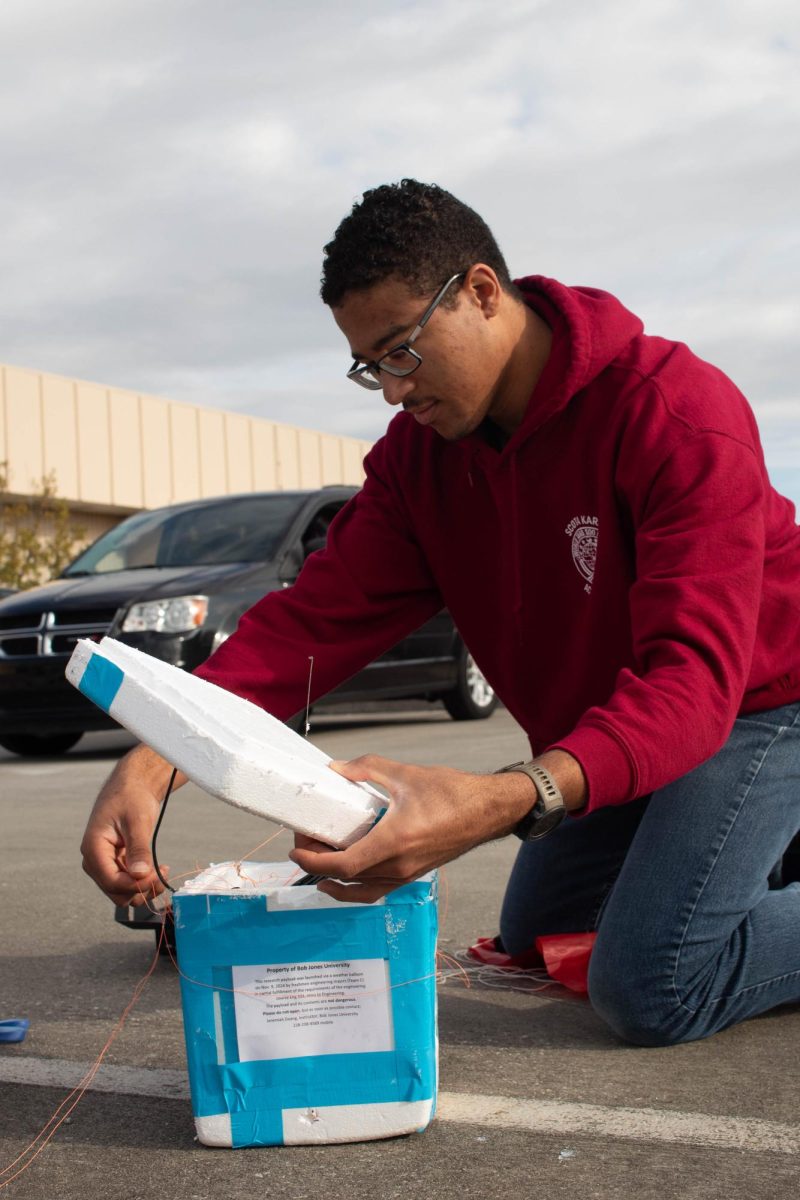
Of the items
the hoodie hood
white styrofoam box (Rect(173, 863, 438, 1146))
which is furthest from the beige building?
white styrofoam box (Rect(173, 863, 438, 1146))

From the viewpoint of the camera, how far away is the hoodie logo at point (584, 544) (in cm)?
314

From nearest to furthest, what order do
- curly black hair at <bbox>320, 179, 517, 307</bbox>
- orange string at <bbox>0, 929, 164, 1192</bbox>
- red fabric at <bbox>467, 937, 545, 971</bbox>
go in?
1. orange string at <bbox>0, 929, 164, 1192</bbox>
2. curly black hair at <bbox>320, 179, 517, 307</bbox>
3. red fabric at <bbox>467, 937, 545, 971</bbox>

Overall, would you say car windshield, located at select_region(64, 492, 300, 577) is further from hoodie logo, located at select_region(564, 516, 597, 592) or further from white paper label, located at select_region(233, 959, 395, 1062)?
white paper label, located at select_region(233, 959, 395, 1062)

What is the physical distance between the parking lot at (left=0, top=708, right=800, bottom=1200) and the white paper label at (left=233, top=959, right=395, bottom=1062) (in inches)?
7.6

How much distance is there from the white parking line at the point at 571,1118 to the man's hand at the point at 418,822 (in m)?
0.63

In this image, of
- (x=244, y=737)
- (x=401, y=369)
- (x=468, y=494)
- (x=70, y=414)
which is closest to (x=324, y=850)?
(x=244, y=737)

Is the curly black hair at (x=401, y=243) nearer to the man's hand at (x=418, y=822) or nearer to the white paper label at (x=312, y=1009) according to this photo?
the man's hand at (x=418, y=822)

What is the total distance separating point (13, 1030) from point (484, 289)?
1943 mm

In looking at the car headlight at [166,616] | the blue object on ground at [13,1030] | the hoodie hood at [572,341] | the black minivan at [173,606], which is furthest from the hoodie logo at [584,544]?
the car headlight at [166,616]

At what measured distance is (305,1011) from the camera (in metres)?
2.54

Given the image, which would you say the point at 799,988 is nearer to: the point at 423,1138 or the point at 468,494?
the point at 423,1138

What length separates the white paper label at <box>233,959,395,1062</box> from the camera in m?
2.53

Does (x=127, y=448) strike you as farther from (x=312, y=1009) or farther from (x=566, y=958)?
(x=312, y=1009)

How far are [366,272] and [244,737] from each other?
1107mm
